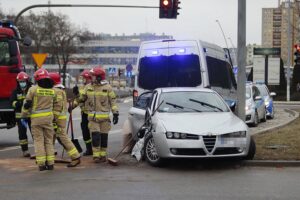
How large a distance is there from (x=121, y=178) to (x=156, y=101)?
2.45 metres

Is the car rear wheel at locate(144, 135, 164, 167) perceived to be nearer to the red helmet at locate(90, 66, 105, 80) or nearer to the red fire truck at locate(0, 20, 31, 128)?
the red helmet at locate(90, 66, 105, 80)

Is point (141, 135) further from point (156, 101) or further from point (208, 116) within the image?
point (208, 116)

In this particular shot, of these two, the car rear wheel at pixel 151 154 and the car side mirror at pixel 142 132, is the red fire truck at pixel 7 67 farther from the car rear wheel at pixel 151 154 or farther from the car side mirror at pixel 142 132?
the car rear wheel at pixel 151 154

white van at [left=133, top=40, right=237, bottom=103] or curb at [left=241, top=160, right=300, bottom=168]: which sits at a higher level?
white van at [left=133, top=40, right=237, bottom=103]

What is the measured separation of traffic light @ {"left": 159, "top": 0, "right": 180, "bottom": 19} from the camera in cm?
2512

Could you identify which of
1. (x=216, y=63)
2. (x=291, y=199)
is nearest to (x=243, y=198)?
(x=291, y=199)

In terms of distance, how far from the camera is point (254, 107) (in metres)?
18.8

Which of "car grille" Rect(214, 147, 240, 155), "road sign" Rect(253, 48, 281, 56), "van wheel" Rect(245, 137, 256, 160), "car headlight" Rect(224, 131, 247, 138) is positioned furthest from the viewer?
"road sign" Rect(253, 48, 281, 56)

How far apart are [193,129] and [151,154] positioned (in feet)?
3.47

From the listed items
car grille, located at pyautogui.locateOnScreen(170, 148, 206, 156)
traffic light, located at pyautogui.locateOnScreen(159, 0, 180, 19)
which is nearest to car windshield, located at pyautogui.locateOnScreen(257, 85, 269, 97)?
traffic light, located at pyautogui.locateOnScreen(159, 0, 180, 19)

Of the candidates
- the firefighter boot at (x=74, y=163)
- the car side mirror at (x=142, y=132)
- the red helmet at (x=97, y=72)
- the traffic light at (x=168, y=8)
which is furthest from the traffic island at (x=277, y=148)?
the traffic light at (x=168, y=8)

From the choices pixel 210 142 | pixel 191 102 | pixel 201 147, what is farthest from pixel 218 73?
pixel 201 147

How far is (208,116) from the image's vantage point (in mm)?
10461

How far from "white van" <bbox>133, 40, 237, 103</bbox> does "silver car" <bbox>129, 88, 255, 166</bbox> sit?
106 inches
